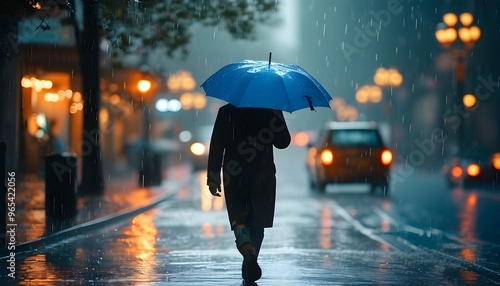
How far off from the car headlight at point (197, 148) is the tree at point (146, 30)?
15648 millimetres

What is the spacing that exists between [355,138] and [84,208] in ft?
29.4

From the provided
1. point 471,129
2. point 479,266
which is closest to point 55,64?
point 479,266

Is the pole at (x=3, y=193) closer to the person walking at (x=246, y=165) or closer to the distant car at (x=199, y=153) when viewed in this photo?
the person walking at (x=246, y=165)

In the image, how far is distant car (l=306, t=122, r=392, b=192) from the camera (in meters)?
22.9

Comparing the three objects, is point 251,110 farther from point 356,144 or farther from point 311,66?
point 311,66

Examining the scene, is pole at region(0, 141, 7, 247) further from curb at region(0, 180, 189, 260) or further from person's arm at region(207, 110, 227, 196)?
person's arm at region(207, 110, 227, 196)

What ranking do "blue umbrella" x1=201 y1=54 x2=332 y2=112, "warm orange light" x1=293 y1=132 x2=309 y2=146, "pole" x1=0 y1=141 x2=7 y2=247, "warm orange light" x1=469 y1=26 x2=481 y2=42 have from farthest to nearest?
1. "warm orange light" x1=293 y1=132 x2=309 y2=146
2. "warm orange light" x1=469 y1=26 x2=481 y2=42
3. "pole" x1=0 y1=141 x2=7 y2=247
4. "blue umbrella" x1=201 y1=54 x2=332 y2=112

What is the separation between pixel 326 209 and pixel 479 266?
8981 mm

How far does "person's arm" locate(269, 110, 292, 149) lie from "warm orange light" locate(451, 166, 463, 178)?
19797 millimetres

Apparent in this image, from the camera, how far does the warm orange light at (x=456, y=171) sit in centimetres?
2723

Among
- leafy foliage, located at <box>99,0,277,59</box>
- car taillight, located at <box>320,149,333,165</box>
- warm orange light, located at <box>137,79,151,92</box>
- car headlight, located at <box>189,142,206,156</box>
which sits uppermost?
leafy foliage, located at <box>99,0,277,59</box>

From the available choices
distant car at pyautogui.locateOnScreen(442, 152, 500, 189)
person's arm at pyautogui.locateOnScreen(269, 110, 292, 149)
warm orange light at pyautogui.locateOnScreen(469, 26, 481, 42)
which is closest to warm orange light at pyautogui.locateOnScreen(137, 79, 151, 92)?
distant car at pyautogui.locateOnScreen(442, 152, 500, 189)

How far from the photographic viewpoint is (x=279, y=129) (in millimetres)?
8164

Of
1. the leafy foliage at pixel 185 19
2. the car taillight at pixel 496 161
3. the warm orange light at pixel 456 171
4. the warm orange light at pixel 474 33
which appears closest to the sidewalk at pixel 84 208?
the leafy foliage at pixel 185 19
